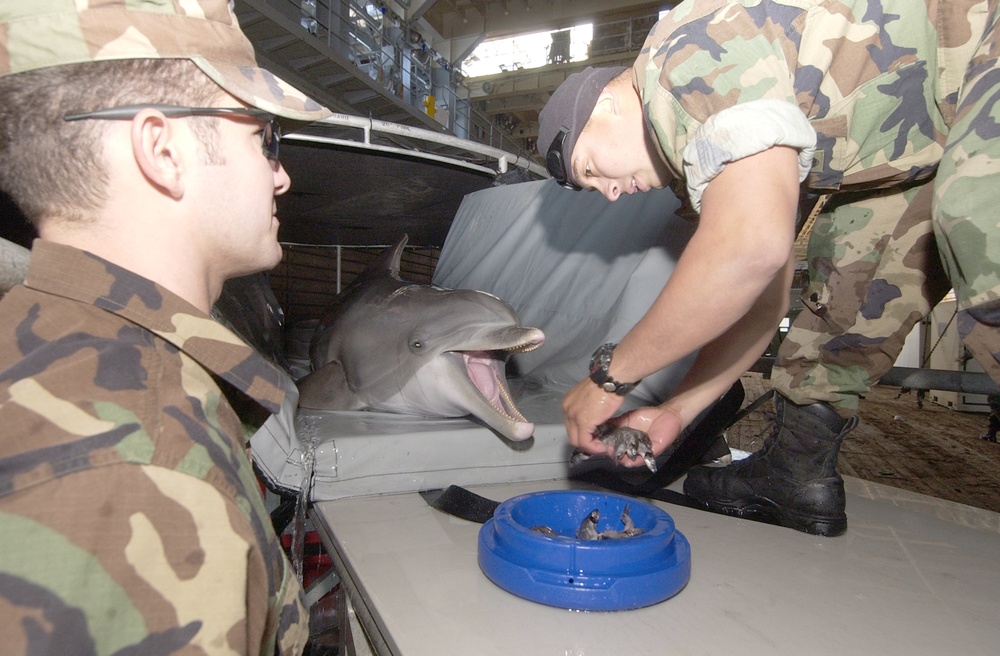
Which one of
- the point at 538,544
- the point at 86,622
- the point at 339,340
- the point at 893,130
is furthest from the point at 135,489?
the point at 339,340

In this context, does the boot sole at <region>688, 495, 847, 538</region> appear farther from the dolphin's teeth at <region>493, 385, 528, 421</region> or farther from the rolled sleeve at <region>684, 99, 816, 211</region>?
the rolled sleeve at <region>684, 99, 816, 211</region>

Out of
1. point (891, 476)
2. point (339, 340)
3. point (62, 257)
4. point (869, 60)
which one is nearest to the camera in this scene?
point (62, 257)

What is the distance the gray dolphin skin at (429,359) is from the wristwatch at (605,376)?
86 cm

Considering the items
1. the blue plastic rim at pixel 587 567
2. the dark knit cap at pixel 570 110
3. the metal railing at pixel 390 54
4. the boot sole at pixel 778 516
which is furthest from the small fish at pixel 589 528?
the metal railing at pixel 390 54

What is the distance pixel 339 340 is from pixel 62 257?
2886 mm

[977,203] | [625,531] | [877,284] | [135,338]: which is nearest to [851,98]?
[977,203]

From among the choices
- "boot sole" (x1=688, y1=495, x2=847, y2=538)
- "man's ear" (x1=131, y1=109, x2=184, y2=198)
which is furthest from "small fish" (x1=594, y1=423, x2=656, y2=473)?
"man's ear" (x1=131, y1=109, x2=184, y2=198)

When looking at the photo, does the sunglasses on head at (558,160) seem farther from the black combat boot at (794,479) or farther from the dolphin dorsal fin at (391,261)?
the dolphin dorsal fin at (391,261)

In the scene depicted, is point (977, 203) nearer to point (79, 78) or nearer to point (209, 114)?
point (209, 114)

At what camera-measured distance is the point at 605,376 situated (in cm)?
159

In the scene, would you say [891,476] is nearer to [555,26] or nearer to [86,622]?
[86,622]

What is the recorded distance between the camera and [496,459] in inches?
97.1

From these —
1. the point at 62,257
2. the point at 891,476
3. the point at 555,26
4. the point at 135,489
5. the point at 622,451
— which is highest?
the point at 555,26

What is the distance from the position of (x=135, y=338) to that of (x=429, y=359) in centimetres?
210
